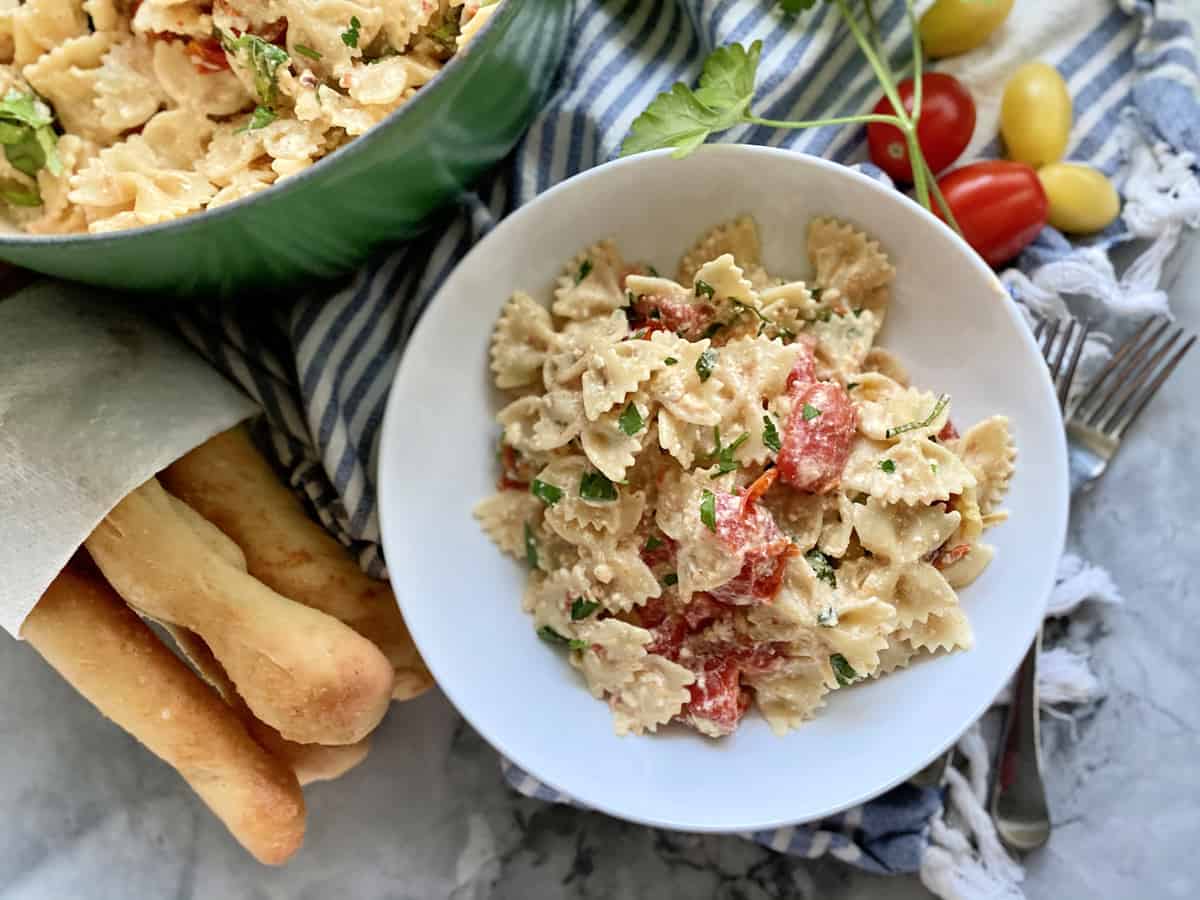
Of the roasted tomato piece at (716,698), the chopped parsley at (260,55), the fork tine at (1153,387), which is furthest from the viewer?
the fork tine at (1153,387)

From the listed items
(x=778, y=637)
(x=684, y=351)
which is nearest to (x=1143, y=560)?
(x=778, y=637)

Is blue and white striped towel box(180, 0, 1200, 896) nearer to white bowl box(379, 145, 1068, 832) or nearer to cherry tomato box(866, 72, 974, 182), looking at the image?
cherry tomato box(866, 72, 974, 182)

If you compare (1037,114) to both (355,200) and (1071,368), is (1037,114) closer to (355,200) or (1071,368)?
(1071,368)

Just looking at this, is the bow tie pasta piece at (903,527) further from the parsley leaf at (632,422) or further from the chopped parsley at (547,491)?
the chopped parsley at (547,491)

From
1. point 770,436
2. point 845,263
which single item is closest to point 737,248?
point 845,263

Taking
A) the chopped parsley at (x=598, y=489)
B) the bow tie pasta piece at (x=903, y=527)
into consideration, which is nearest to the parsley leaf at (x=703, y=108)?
the chopped parsley at (x=598, y=489)

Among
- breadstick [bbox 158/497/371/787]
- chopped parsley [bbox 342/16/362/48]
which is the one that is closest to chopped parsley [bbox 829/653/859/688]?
breadstick [bbox 158/497/371/787]

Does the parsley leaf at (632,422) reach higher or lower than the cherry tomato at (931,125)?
lower
